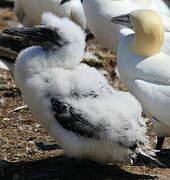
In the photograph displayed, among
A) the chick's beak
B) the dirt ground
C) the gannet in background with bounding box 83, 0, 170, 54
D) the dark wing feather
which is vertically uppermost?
the chick's beak

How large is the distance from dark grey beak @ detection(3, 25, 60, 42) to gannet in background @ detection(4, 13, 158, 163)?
4 cm

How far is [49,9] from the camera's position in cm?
1022

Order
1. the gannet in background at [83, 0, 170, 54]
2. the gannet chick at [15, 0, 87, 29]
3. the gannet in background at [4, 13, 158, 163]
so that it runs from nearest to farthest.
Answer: the gannet in background at [4, 13, 158, 163] → the gannet in background at [83, 0, 170, 54] → the gannet chick at [15, 0, 87, 29]

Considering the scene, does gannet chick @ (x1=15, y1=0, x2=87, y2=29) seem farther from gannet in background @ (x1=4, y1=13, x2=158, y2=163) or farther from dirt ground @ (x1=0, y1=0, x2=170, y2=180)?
gannet in background @ (x1=4, y1=13, x2=158, y2=163)

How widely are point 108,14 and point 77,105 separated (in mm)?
3311

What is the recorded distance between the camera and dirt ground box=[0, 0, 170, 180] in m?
5.83

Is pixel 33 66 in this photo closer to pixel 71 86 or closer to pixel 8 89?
pixel 71 86

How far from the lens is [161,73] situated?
6.34 m

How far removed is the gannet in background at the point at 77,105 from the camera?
5.50 metres

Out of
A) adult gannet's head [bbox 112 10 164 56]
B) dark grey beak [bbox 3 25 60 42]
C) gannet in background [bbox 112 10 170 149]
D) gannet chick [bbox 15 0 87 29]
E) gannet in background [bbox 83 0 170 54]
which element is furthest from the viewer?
gannet chick [bbox 15 0 87 29]

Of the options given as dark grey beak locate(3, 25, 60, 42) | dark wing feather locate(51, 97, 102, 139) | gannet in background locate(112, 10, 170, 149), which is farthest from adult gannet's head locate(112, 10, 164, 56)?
dark wing feather locate(51, 97, 102, 139)

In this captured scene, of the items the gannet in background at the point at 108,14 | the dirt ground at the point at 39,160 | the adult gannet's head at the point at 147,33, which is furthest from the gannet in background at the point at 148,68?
the gannet in background at the point at 108,14

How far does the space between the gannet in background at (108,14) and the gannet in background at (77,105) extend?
280 cm

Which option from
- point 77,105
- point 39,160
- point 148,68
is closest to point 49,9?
point 148,68
